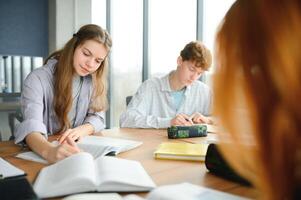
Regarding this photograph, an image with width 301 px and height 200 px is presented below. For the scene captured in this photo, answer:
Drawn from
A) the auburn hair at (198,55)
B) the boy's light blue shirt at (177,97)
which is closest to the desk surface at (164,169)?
the auburn hair at (198,55)

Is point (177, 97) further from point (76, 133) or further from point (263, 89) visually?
point (263, 89)

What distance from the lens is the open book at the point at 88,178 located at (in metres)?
0.87

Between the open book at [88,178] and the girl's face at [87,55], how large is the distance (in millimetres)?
986

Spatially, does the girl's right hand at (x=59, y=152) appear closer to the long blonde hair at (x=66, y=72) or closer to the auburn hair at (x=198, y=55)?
the long blonde hair at (x=66, y=72)

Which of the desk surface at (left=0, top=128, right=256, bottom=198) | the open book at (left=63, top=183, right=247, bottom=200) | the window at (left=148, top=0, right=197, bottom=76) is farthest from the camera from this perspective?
the window at (left=148, top=0, right=197, bottom=76)

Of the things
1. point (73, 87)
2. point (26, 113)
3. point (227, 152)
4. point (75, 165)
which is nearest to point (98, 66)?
point (73, 87)

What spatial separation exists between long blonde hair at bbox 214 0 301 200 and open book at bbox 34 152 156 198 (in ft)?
1.70

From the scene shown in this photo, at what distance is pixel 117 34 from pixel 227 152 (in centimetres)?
466

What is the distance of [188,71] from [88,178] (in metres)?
1.65

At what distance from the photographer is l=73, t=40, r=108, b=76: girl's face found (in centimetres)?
197

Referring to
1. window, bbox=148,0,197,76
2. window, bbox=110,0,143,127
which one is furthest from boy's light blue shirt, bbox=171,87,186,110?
window, bbox=110,0,143,127

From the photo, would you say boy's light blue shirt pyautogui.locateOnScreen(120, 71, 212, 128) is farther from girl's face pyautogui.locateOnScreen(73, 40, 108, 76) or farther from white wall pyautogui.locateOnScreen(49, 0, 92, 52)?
white wall pyautogui.locateOnScreen(49, 0, 92, 52)

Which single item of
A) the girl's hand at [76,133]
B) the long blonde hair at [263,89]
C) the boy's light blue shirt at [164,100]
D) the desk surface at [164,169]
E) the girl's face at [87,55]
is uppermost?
the girl's face at [87,55]

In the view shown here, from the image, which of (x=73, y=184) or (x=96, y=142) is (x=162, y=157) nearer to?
(x=96, y=142)
